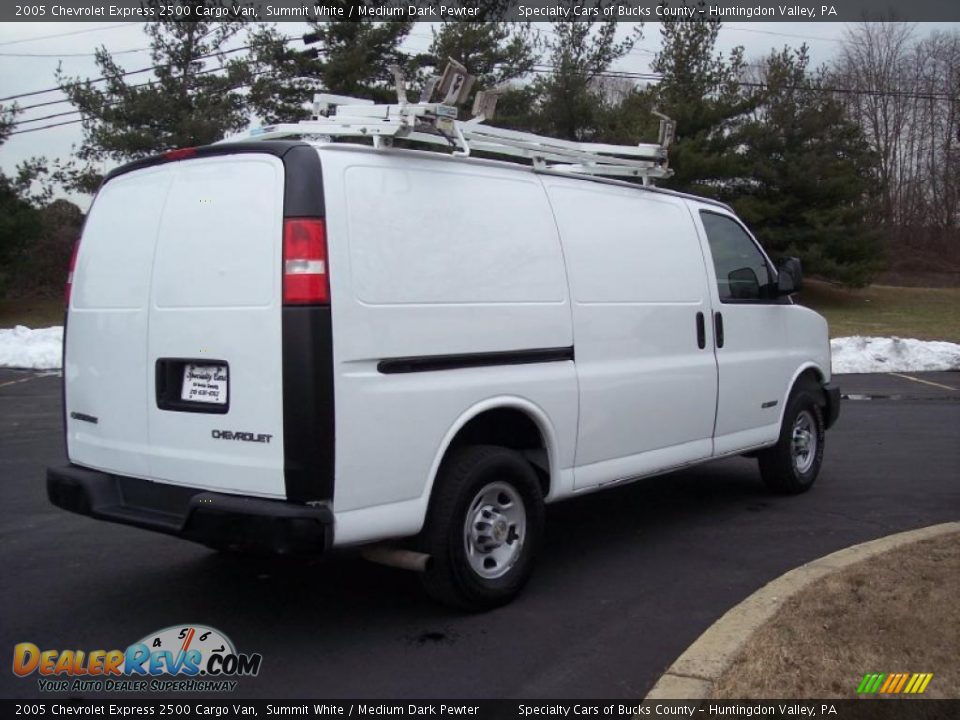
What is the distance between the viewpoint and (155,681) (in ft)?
13.4

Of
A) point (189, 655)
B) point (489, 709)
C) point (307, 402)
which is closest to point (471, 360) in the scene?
point (307, 402)

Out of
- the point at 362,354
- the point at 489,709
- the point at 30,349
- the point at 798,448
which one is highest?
the point at 362,354

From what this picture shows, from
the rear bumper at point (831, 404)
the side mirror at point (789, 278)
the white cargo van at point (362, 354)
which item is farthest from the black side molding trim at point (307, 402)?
the rear bumper at point (831, 404)

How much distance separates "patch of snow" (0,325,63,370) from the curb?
15.0 m

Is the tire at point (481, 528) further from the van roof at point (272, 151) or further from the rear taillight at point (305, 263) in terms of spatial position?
the van roof at point (272, 151)

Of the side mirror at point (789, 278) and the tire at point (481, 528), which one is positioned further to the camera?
the side mirror at point (789, 278)

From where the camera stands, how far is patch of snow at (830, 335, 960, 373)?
17.2 m

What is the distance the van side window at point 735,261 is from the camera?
21.9ft

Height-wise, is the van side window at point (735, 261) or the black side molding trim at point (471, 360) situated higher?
the van side window at point (735, 261)

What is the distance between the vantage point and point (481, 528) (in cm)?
479

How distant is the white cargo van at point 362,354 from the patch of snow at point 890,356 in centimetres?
1269

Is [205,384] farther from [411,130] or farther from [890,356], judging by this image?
[890,356]

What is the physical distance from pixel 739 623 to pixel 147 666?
2.66 metres

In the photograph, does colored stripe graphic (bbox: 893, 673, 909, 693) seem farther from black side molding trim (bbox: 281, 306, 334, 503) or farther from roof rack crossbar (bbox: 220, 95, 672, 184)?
roof rack crossbar (bbox: 220, 95, 672, 184)
